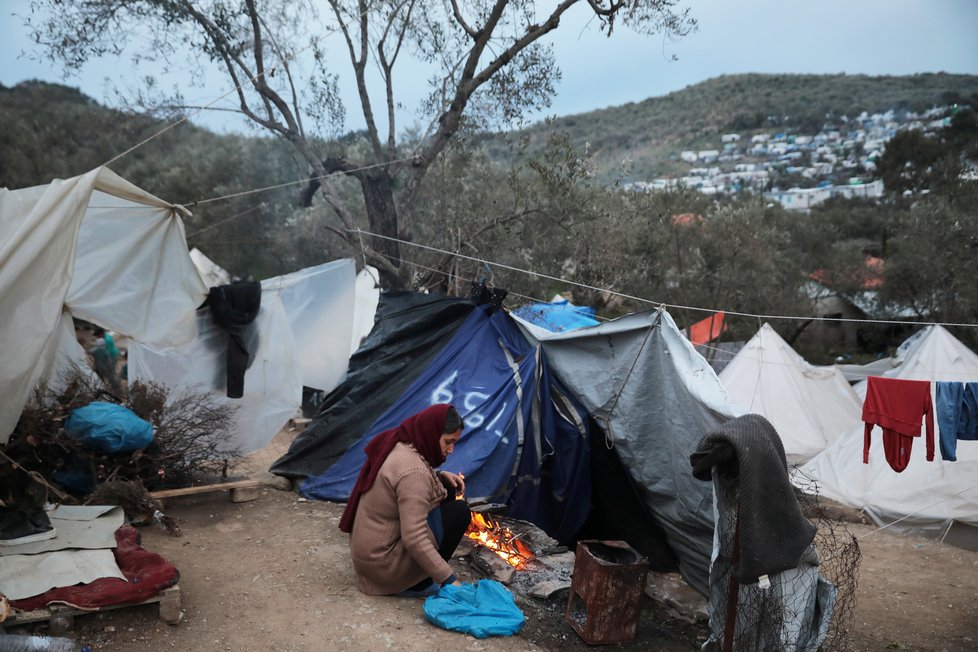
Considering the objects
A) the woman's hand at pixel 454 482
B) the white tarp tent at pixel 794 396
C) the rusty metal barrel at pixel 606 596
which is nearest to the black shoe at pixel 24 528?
the woman's hand at pixel 454 482

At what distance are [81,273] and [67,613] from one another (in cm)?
266

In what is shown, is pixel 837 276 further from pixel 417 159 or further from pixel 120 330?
pixel 120 330

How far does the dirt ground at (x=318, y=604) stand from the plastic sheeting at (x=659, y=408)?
2.36 feet

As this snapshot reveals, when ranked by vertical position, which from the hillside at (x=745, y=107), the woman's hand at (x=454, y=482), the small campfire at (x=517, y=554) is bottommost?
the small campfire at (x=517, y=554)

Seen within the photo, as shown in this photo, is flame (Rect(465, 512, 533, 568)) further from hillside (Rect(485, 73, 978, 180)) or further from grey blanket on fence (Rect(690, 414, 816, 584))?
hillside (Rect(485, 73, 978, 180))

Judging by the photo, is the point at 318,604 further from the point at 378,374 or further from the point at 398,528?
the point at 378,374

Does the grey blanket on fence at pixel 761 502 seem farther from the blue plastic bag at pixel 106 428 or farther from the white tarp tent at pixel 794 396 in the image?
the white tarp tent at pixel 794 396

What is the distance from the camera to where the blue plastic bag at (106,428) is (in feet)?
15.3

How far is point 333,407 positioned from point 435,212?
211 inches

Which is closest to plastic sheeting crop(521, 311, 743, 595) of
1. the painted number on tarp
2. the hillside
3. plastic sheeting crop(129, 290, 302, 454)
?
the painted number on tarp

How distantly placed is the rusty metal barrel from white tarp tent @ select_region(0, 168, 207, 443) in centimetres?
316

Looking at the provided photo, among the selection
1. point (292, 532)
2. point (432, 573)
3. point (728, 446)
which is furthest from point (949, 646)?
point (292, 532)

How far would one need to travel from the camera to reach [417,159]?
8922 millimetres

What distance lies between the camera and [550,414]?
5371 millimetres
